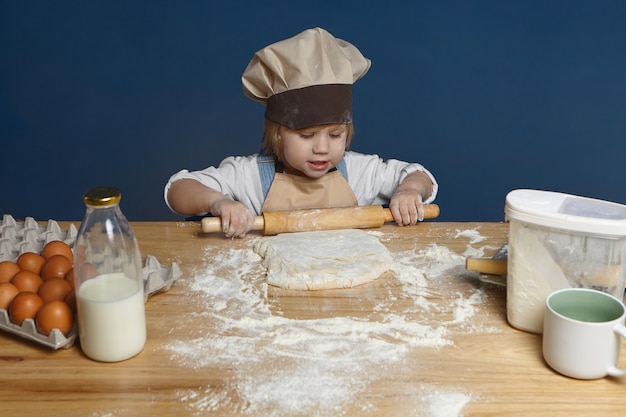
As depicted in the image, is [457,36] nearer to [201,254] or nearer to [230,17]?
[230,17]

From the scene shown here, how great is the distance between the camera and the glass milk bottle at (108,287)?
3.17 ft

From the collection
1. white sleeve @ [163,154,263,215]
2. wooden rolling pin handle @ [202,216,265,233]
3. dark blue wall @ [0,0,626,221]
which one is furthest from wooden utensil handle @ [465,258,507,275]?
dark blue wall @ [0,0,626,221]

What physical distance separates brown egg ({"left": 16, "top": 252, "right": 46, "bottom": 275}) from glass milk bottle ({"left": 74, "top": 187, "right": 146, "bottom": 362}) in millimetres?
236

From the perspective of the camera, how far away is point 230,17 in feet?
9.93

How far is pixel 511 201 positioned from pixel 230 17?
224 centimetres

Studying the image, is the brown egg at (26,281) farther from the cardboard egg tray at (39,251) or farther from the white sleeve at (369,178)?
the white sleeve at (369,178)

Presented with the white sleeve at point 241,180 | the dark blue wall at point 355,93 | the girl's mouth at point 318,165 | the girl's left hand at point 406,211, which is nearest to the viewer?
the girl's left hand at point 406,211

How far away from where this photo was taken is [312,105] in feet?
5.43

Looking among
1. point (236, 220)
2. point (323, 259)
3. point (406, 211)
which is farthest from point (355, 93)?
point (323, 259)

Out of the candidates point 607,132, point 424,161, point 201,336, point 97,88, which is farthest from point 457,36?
point 201,336

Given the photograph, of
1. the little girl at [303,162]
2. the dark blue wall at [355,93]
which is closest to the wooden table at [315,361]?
the little girl at [303,162]

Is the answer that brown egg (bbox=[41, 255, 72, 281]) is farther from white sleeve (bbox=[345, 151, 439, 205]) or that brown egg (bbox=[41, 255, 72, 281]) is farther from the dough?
white sleeve (bbox=[345, 151, 439, 205])

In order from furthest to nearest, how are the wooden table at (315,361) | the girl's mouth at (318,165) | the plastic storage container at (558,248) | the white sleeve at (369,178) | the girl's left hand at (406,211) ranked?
the white sleeve at (369,178) < the girl's mouth at (318,165) < the girl's left hand at (406,211) < the plastic storage container at (558,248) < the wooden table at (315,361)

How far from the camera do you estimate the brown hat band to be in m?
1.65
